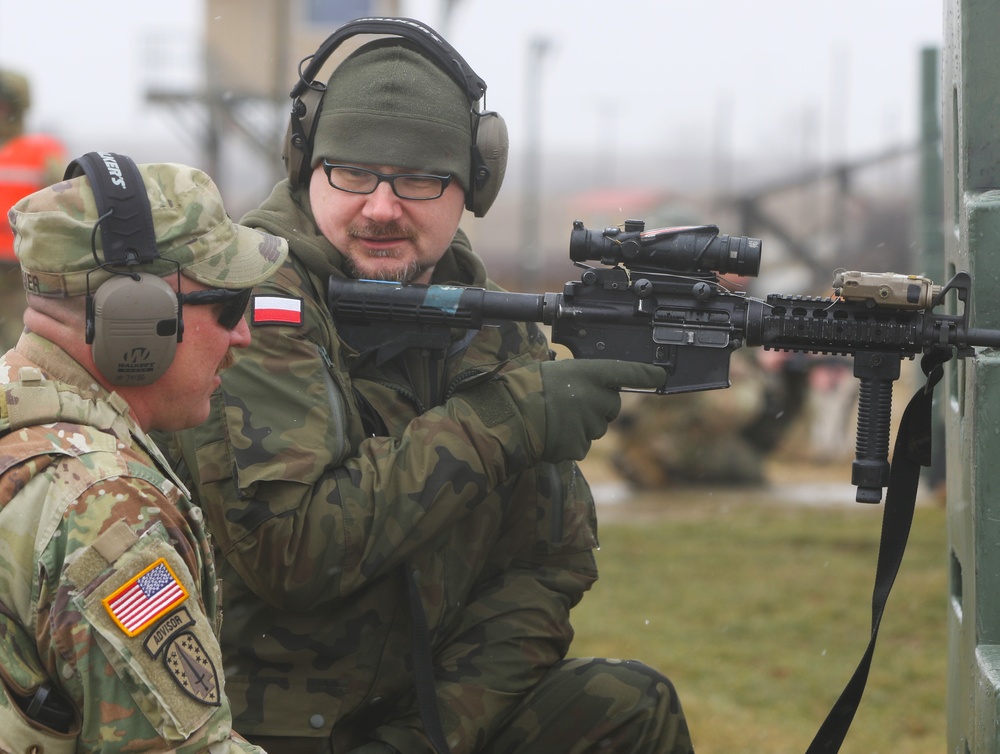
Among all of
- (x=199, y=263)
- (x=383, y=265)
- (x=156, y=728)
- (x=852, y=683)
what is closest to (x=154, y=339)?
(x=199, y=263)

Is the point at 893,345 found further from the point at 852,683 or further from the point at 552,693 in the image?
the point at 552,693

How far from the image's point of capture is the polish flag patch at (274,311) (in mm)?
3104

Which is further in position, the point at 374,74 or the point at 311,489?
the point at 374,74

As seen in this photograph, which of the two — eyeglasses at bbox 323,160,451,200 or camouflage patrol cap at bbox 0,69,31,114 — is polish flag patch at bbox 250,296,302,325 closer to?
eyeglasses at bbox 323,160,451,200

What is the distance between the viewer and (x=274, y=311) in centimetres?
312

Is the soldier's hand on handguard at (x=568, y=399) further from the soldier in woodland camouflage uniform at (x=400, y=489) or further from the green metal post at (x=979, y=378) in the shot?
the green metal post at (x=979, y=378)

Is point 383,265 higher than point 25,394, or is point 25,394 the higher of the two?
point 383,265

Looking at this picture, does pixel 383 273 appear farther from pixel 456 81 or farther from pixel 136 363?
pixel 136 363

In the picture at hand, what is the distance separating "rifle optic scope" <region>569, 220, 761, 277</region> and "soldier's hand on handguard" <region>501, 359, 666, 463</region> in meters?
0.28

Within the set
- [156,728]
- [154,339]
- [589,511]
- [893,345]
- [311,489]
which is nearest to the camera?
[156,728]

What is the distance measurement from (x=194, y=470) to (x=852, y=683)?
67.4 inches

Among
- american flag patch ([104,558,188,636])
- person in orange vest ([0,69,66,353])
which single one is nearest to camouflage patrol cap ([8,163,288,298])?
american flag patch ([104,558,188,636])

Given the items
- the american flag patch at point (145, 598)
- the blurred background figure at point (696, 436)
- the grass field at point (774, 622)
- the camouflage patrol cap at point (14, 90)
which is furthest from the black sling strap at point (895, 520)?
the blurred background figure at point (696, 436)

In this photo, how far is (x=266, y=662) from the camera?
3.21 m
